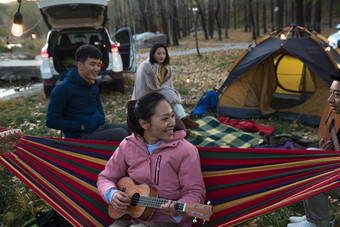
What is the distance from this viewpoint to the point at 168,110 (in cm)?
177

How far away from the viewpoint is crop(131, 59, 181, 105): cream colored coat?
13.6 feet

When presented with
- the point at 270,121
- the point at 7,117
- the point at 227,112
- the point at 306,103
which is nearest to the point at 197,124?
the point at 227,112

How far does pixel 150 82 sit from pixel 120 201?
106 inches

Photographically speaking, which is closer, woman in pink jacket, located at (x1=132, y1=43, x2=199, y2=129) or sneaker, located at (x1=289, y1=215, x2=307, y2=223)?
sneaker, located at (x1=289, y1=215, x2=307, y2=223)

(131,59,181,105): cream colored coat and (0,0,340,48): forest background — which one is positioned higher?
(0,0,340,48): forest background

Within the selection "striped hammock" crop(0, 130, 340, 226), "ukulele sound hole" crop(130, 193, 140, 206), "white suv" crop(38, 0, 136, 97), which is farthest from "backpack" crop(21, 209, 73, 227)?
"white suv" crop(38, 0, 136, 97)

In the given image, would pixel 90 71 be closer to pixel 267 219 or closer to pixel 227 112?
pixel 267 219

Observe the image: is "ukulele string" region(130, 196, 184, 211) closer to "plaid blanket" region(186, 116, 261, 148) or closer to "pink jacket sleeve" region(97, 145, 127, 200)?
"pink jacket sleeve" region(97, 145, 127, 200)

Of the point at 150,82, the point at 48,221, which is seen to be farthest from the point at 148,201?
the point at 150,82

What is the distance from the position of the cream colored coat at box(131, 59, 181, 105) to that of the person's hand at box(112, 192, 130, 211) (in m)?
2.64

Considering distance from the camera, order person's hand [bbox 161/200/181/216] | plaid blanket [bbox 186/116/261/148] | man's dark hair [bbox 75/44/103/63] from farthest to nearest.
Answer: plaid blanket [bbox 186/116/261/148], man's dark hair [bbox 75/44/103/63], person's hand [bbox 161/200/181/216]

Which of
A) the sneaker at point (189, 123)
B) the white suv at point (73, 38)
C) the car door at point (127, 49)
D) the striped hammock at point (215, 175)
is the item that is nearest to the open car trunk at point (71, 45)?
the white suv at point (73, 38)

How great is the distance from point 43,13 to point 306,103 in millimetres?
5314

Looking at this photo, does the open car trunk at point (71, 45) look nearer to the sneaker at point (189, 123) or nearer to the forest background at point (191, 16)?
the forest background at point (191, 16)
